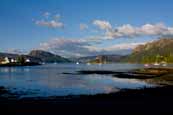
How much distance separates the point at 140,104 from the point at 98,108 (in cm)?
574

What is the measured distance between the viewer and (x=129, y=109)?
3469 cm

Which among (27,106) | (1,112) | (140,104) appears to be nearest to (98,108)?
A: (140,104)

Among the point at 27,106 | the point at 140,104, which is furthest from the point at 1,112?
the point at 140,104

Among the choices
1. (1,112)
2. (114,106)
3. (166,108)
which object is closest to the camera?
(1,112)

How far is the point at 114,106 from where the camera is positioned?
37.4 metres

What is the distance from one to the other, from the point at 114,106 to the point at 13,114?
12011mm

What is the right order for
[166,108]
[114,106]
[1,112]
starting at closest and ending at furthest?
[1,112] < [166,108] < [114,106]

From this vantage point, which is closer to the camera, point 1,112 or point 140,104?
point 1,112

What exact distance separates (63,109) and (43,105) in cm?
386

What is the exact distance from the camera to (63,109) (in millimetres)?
35344

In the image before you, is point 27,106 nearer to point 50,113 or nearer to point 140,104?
point 50,113

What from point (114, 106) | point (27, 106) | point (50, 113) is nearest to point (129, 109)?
point (114, 106)

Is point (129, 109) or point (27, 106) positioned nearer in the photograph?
point (129, 109)

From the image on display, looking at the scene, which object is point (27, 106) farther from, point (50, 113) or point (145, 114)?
point (145, 114)
